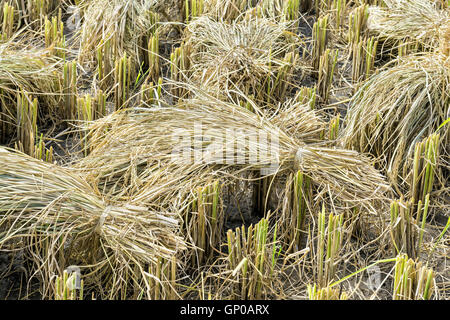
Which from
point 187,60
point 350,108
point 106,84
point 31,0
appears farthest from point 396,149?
point 31,0

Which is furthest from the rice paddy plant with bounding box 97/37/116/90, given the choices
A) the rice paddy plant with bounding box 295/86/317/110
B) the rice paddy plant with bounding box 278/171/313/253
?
the rice paddy plant with bounding box 278/171/313/253

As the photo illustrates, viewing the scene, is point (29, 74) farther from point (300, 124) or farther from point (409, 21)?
point (409, 21)

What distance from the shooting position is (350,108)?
9.86 ft

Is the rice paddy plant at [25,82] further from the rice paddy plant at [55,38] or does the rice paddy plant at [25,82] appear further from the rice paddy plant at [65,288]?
the rice paddy plant at [65,288]

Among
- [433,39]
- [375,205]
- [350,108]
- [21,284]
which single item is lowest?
[21,284]

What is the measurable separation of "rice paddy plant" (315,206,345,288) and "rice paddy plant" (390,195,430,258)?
0.20 metres

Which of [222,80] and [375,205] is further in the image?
[222,80]

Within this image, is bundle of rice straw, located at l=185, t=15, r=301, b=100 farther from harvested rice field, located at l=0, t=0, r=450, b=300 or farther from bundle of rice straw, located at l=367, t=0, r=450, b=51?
bundle of rice straw, located at l=367, t=0, r=450, b=51

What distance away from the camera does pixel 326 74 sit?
3.21 meters

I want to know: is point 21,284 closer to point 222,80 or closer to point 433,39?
point 222,80

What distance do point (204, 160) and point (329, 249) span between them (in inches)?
21.4

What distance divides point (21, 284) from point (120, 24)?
153cm

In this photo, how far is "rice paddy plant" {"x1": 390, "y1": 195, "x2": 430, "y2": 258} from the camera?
2.29 meters

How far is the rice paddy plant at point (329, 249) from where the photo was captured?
219 centimetres
